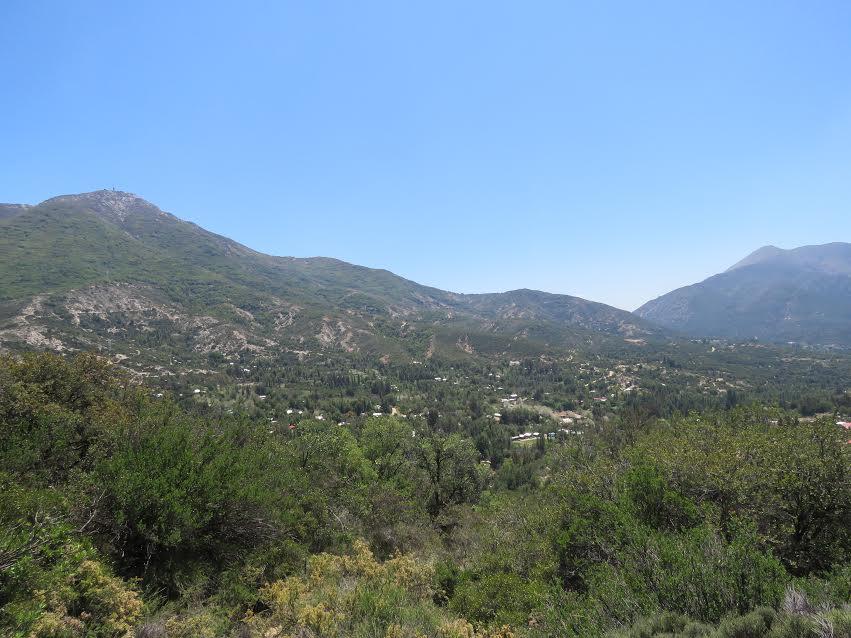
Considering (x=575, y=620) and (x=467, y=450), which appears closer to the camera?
(x=575, y=620)

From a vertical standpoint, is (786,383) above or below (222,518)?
below

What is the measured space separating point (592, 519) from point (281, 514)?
518 inches

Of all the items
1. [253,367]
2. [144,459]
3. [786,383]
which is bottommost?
[786,383]

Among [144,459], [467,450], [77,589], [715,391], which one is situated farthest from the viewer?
[715,391]

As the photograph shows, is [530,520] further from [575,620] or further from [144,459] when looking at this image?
[144,459]

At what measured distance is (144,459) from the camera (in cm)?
1396

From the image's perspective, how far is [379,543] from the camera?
20.3 meters

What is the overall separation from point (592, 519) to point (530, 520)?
15.8 ft

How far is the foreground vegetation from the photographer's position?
8.99 m

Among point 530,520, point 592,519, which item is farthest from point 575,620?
point 530,520

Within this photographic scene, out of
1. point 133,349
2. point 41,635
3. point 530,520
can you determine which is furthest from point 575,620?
point 133,349

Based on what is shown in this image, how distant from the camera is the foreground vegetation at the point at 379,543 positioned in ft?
29.5

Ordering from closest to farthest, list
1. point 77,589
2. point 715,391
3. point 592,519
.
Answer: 1. point 77,589
2. point 592,519
3. point 715,391

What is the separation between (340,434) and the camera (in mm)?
40781
